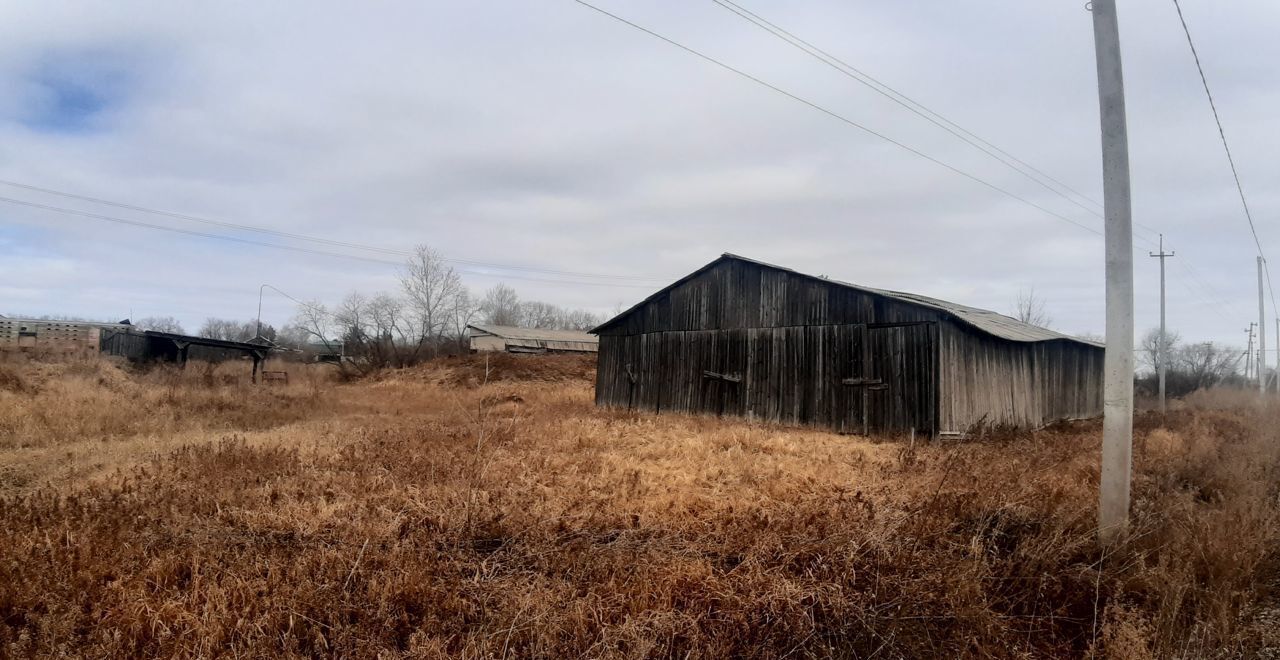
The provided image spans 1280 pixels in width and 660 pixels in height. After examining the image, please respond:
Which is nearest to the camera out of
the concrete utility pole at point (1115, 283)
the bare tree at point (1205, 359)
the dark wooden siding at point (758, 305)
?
the concrete utility pole at point (1115, 283)

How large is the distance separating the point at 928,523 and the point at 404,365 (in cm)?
3613

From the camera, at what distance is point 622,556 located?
4.94 m

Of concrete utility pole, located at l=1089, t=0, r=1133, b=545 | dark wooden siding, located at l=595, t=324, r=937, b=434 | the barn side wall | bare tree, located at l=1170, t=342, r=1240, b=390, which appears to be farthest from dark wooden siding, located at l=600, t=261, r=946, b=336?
bare tree, located at l=1170, t=342, r=1240, b=390

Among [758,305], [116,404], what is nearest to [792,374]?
[758,305]

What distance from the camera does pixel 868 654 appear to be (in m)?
3.71

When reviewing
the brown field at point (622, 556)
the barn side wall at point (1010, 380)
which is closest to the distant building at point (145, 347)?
the brown field at point (622, 556)

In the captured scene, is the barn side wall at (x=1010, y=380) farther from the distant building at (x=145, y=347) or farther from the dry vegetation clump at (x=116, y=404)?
the distant building at (x=145, y=347)

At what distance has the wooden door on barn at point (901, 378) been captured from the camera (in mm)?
13609

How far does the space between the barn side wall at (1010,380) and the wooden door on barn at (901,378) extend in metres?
0.25

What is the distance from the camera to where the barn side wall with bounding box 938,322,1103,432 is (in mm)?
13945

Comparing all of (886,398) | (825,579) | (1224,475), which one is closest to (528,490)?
(825,579)

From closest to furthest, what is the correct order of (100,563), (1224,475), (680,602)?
(680,602)
(100,563)
(1224,475)

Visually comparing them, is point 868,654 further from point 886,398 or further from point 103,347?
point 103,347

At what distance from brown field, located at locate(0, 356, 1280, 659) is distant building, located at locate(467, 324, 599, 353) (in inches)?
1329
